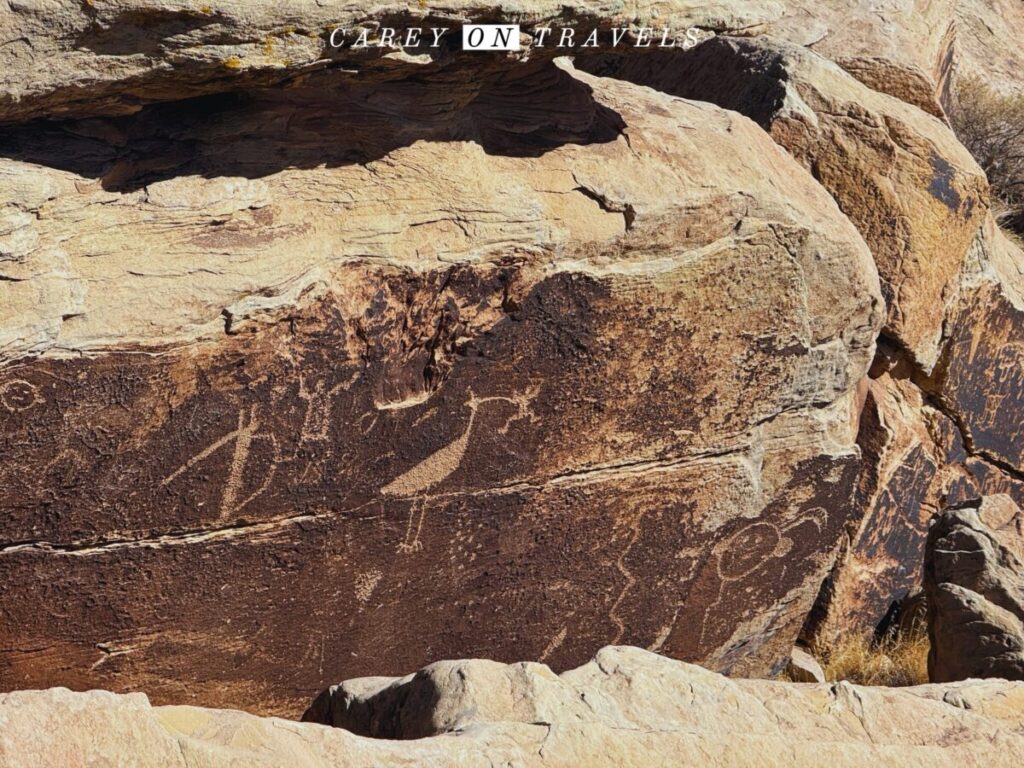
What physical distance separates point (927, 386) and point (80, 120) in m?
3.09

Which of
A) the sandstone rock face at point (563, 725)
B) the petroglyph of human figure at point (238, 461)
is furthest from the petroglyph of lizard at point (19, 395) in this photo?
the sandstone rock face at point (563, 725)

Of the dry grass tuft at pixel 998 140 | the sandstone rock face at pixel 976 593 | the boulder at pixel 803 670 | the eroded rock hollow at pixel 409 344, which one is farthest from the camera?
the dry grass tuft at pixel 998 140

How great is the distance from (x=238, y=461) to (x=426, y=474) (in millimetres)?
519

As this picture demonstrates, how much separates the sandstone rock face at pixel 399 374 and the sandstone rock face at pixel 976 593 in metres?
0.51

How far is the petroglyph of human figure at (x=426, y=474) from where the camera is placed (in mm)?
3430

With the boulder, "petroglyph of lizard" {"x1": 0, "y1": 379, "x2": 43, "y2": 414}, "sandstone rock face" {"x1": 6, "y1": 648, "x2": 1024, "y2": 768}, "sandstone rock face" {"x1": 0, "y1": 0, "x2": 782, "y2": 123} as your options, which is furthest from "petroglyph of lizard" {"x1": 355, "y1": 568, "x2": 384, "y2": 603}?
the boulder

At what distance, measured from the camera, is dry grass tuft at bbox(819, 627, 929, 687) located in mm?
4613

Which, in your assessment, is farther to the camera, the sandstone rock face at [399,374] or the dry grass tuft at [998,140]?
the dry grass tuft at [998,140]

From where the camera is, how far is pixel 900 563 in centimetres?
479

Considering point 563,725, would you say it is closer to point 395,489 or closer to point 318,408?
point 395,489

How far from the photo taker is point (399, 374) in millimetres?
3342

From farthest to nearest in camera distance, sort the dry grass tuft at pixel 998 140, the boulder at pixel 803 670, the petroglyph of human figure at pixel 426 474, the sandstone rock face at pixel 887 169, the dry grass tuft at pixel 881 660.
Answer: the dry grass tuft at pixel 998 140 → the dry grass tuft at pixel 881 660 → the boulder at pixel 803 670 → the sandstone rock face at pixel 887 169 → the petroglyph of human figure at pixel 426 474

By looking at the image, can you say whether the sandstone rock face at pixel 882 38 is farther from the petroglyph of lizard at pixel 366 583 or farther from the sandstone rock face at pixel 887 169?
the petroglyph of lizard at pixel 366 583

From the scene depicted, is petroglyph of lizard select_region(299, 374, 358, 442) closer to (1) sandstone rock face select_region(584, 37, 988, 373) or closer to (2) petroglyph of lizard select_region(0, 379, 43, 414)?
(2) petroglyph of lizard select_region(0, 379, 43, 414)
